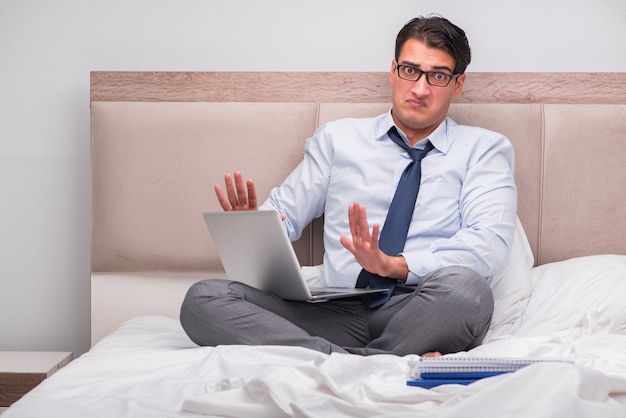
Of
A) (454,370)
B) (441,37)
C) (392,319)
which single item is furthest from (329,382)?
(441,37)

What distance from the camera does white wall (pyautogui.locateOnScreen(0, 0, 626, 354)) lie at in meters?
2.57

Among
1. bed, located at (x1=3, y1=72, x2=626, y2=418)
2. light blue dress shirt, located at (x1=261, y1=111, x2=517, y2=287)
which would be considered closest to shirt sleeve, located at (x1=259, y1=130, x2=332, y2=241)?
light blue dress shirt, located at (x1=261, y1=111, x2=517, y2=287)

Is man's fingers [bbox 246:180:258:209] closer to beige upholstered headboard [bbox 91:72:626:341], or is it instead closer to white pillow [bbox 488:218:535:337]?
beige upholstered headboard [bbox 91:72:626:341]

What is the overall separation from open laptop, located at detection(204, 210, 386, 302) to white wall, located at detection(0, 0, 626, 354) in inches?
34.5

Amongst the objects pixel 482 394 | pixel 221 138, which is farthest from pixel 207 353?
pixel 221 138

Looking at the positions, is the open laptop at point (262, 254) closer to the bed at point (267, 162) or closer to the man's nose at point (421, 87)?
the bed at point (267, 162)

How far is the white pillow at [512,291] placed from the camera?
6.82ft

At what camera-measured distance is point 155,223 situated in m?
2.48

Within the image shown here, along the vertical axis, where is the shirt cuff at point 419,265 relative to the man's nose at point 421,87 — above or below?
below

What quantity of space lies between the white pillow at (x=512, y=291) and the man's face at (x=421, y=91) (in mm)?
428

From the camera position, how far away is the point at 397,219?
2.16 meters

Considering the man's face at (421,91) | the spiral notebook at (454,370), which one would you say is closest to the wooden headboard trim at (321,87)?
the man's face at (421,91)

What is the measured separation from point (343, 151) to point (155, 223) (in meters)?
0.64

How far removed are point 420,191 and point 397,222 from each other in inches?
4.8
